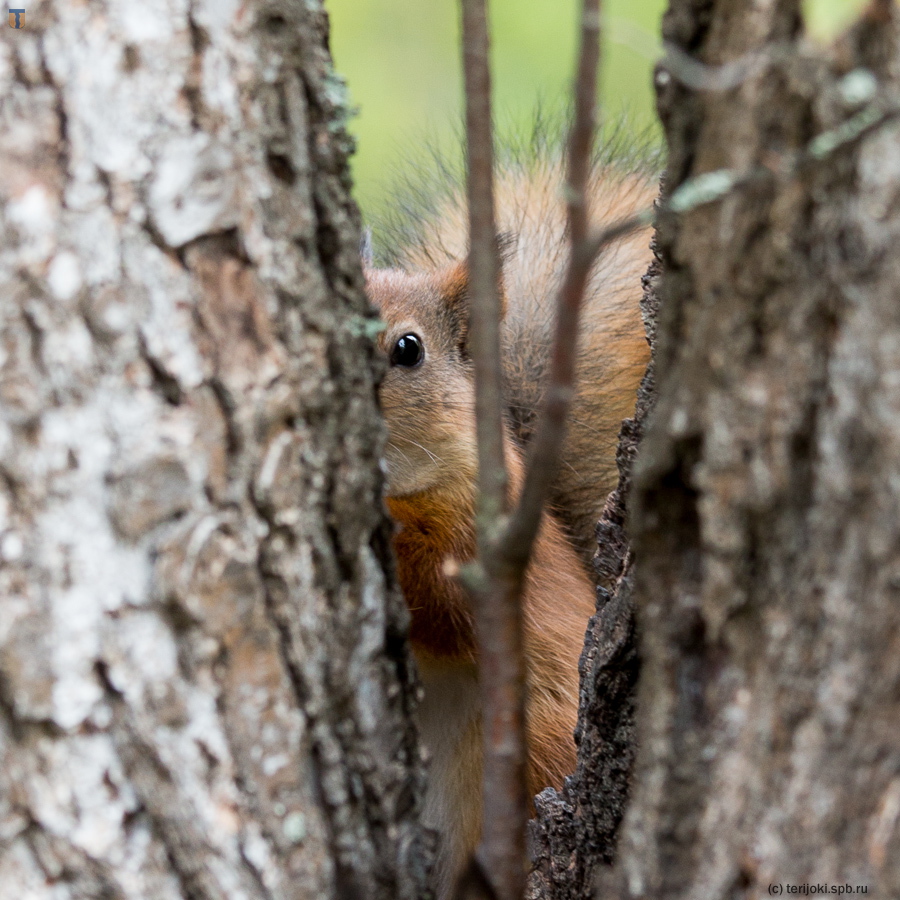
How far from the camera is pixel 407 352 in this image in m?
1.88

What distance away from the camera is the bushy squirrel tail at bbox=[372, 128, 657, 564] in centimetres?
218

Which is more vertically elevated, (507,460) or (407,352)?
(407,352)

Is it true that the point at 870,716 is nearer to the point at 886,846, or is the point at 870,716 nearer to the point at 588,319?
the point at 886,846

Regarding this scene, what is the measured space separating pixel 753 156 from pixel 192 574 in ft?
1.40

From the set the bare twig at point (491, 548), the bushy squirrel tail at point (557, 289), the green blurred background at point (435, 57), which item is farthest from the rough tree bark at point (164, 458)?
the green blurred background at point (435, 57)

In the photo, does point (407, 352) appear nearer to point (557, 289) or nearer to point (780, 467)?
point (557, 289)

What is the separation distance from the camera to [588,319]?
243 cm

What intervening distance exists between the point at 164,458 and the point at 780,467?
1.25 feet

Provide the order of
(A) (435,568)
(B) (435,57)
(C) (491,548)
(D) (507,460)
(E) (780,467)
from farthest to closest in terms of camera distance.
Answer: (B) (435,57) < (D) (507,460) < (A) (435,568) < (C) (491,548) < (E) (780,467)

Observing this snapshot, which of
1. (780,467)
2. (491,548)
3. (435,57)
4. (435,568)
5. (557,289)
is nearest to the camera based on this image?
(780,467)

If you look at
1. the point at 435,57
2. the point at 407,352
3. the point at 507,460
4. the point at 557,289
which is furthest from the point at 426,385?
the point at 435,57

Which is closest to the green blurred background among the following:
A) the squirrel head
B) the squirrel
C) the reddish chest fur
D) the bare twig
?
the squirrel

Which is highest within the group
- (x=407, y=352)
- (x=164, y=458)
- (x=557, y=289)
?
Result: (x=557, y=289)

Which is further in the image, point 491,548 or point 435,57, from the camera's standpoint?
point 435,57
